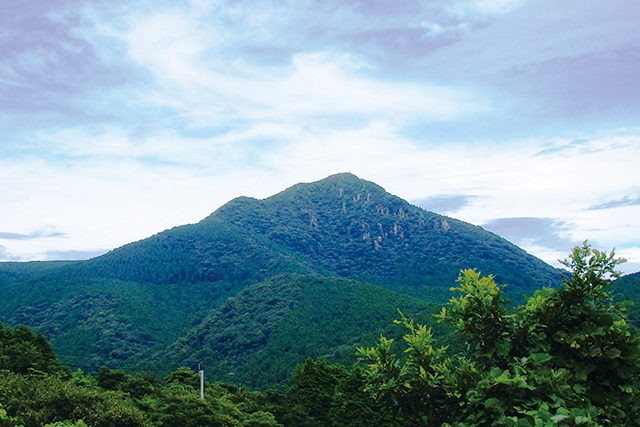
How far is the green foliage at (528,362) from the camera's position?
500 centimetres

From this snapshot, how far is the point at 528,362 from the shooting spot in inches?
214

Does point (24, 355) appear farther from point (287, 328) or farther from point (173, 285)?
point (173, 285)

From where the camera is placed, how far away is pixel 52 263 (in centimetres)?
17912

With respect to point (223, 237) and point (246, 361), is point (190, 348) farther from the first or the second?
point (223, 237)

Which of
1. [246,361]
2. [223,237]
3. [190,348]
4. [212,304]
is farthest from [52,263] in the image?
[246,361]

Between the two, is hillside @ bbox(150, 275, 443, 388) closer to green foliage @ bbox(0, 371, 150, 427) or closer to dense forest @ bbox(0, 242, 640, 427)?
green foliage @ bbox(0, 371, 150, 427)

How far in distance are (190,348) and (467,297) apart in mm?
100196

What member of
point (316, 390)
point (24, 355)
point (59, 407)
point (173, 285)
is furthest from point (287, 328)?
point (59, 407)

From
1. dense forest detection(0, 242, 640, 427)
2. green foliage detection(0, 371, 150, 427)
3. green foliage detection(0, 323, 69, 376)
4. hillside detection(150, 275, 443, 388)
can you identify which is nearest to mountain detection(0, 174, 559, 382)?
hillside detection(150, 275, 443, 388)

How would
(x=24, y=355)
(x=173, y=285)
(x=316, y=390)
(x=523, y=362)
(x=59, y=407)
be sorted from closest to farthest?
1. (x=523, y=362)
2. (x=59, y=407)
3. (x=24, y=355)
4. (x=316, y=390)
5. (x=173, y=285)

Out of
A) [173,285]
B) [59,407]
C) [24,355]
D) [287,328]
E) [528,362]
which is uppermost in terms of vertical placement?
[528,362]

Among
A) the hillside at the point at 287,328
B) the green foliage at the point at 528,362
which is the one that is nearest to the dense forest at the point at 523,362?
the green foliage at the point at 528,362

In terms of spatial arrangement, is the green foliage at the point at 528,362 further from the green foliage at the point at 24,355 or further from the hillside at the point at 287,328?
the hillside at the point at 287,328

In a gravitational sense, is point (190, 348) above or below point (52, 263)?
below
